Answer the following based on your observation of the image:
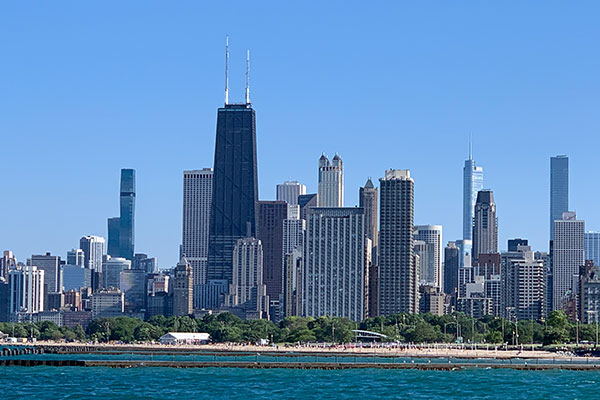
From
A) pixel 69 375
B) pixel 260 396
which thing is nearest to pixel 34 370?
pixel 69 375

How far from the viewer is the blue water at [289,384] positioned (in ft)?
495

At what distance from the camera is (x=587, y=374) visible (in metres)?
195

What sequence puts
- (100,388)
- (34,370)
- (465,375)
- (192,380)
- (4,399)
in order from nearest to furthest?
1. (4,399)
2. (100,388)
3. (192,380)
4. (465,375)
5. (34,370)

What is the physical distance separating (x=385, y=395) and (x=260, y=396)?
46.2 ft

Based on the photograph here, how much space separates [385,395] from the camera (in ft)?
494

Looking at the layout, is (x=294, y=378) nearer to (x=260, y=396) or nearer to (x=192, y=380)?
(x=192, y=380)

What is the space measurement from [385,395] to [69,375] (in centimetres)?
5188

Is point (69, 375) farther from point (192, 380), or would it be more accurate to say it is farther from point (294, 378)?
point (294, 378)

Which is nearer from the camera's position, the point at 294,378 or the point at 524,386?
the point at 524,386

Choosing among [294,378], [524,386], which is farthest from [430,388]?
[294,378]

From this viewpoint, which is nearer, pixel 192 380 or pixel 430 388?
pixel 430 388

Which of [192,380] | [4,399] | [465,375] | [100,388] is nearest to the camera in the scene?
[4,399]

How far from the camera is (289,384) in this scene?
6585 inches

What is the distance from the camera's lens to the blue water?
151 meters
